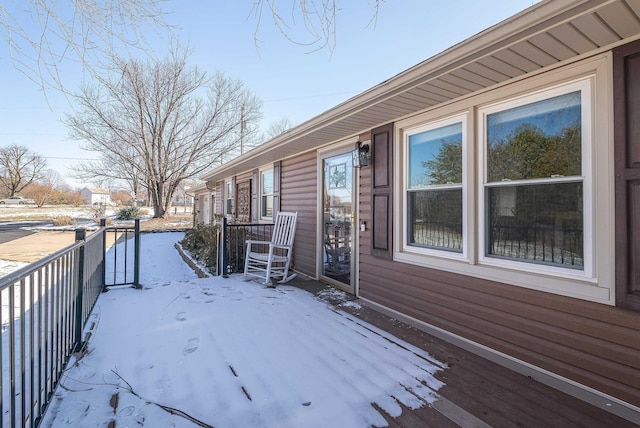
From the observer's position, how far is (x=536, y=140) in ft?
7.32

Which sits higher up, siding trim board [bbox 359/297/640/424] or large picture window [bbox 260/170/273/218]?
large picture window [bbox 260/170/273/218]

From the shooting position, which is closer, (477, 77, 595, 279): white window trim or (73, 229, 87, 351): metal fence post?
(477, 77, 595, 279): white window trim

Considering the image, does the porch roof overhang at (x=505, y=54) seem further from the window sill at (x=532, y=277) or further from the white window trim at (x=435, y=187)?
the window sill at (x=532, y=277)

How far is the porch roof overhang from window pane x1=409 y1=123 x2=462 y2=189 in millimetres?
256

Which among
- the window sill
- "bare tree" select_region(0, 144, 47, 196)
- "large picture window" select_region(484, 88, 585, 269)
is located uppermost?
"bare tree" select_region(0, 144, 47, 196)

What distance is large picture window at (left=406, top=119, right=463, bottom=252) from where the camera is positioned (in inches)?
110

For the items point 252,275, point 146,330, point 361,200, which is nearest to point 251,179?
point 252,275

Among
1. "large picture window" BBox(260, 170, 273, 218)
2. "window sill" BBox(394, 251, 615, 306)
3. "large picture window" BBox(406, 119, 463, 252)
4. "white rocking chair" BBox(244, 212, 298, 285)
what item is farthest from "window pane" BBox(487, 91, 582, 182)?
"large picture window" BBox(260, 170, 273, 218)

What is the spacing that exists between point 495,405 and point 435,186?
1.77 m

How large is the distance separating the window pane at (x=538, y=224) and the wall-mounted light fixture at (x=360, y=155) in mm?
→ 1497

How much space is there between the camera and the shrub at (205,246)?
6.35 metres

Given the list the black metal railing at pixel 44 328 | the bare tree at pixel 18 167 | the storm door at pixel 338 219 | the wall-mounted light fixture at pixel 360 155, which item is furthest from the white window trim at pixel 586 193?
the bare tree at pixel 18 167

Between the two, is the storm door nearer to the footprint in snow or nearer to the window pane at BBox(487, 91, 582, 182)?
the window pane at BBox(487, 91, 582, 182)

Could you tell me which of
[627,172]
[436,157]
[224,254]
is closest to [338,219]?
[436,157]
